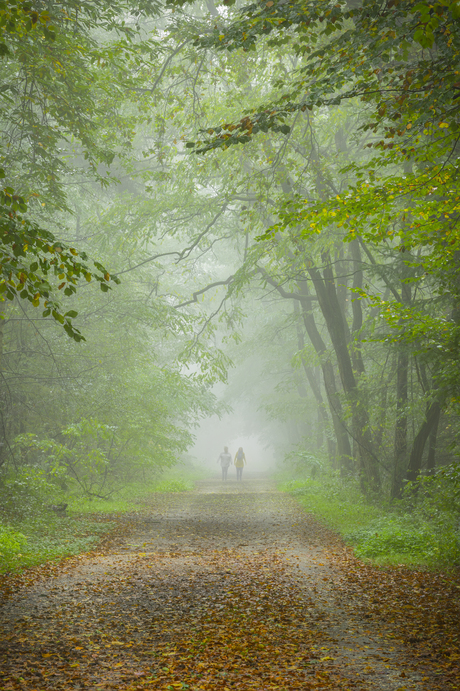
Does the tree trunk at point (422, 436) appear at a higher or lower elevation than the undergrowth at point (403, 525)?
higher

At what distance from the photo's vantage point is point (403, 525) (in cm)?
855

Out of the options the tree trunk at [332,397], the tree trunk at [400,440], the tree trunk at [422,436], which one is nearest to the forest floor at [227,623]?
the tree trunk at [422,436]

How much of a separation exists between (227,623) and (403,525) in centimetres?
483

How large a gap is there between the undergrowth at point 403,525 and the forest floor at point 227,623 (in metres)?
0.47

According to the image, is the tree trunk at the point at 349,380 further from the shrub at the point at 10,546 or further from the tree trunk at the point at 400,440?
the shrub at the point at 10,546

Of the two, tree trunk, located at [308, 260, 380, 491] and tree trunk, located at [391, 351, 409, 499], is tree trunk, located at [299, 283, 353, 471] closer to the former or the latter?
tree trunk, located at [308, 260, 380, 491]

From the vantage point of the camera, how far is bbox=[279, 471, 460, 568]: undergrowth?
696 cm

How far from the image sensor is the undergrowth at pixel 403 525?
696 centimetres

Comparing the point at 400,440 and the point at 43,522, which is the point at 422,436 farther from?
the point at 43,522

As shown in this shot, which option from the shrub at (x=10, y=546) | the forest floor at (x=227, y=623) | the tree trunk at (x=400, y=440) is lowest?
the forest floor at (x=227, y=623)

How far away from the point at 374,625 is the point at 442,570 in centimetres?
226

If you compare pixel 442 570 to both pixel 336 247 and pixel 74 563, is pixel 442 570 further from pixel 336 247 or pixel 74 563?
pixel 336 247

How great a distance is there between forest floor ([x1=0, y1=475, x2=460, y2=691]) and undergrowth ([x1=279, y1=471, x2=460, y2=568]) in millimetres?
468

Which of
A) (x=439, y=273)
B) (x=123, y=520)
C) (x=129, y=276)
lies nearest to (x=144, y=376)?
(x=129, y=276)
